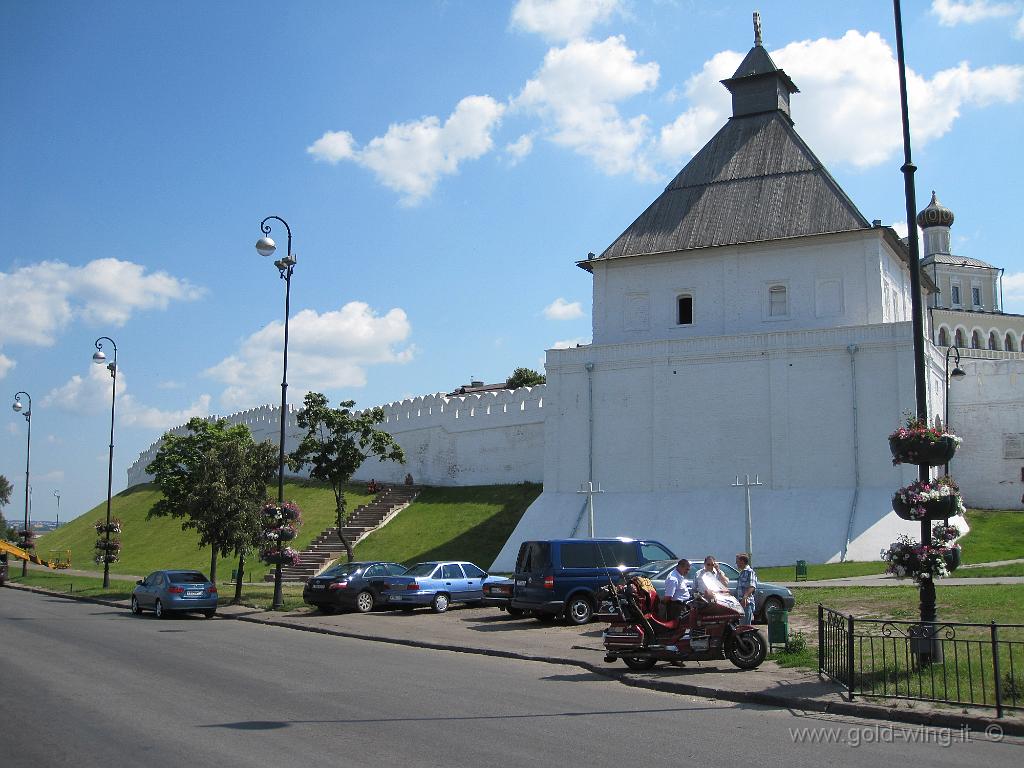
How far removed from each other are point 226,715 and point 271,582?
1133 inches

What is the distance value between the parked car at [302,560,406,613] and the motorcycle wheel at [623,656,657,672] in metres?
12.4

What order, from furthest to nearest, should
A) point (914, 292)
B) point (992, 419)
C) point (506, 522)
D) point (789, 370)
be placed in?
point (506, 522) < point (992, 419) < point (789, 370) < point (914, 292)

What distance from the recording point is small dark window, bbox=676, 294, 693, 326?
39.6 meters

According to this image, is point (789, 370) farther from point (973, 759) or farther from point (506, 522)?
point (973, 759)

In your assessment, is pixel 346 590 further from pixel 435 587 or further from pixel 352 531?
pixel 352 531

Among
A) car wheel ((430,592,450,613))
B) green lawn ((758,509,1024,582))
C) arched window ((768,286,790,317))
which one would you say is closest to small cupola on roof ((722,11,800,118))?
arched window ((768,286,790,317))

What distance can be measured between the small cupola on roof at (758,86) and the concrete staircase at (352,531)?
25.2m

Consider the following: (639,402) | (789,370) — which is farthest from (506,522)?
(789,370)

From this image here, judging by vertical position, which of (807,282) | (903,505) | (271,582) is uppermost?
(807,282)

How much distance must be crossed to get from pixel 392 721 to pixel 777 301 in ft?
102

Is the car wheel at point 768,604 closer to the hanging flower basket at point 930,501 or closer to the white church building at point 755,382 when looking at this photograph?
the hanging flower basket at point 930,501

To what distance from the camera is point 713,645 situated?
14.0m

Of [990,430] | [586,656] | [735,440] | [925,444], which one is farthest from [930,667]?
[990,430]

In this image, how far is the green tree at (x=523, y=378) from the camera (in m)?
79.9
